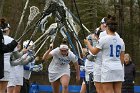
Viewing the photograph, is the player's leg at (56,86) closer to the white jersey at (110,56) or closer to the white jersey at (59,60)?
the white jersey at (59,60)

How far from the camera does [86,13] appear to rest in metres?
27.7

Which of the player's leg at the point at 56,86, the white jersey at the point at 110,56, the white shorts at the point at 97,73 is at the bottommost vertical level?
the player's leg at the point at 56,86

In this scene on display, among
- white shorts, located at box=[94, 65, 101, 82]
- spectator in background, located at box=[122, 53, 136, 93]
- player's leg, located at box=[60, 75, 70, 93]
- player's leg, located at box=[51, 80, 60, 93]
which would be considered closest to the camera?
white shorts, located at box=[94, 65, 101, 82]

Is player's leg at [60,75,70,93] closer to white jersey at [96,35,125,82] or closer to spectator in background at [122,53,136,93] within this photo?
spectator in background at [122,53,136,93]

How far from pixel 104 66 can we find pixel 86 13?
1858cm

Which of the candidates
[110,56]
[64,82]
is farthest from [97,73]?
[64,82]

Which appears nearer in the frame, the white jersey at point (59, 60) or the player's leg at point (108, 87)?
the player's leg at point (108, 87)

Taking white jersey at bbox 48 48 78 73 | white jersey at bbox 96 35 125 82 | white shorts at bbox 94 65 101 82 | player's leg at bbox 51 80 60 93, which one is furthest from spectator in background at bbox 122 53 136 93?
white jersey at bbox 96 35 125 82

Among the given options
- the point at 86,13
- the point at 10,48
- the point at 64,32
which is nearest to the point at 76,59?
the point at 64,32

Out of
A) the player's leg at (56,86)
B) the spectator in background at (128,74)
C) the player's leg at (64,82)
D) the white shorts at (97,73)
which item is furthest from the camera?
A: the spectator in background at (128,74)

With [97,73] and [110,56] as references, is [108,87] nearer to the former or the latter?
[110,56]

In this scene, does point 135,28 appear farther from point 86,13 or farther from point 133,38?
point 86,13

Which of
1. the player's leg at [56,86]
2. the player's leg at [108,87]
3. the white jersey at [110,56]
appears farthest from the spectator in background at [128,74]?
the player's leg at [108,87]

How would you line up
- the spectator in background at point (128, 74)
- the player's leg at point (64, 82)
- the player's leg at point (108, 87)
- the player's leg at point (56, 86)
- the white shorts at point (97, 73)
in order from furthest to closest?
the spectator in background at point (128, 74) → the player's leg at point (56, 86) → the player's leg at point (64, 82) → the white shorts at point (97, 73) → the player's leg at point (108, 87)
